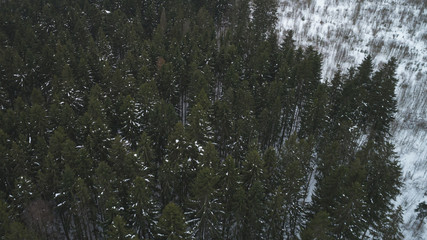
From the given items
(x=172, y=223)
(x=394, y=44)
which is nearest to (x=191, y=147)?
(x=172, y=223)

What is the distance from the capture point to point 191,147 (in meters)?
32.5

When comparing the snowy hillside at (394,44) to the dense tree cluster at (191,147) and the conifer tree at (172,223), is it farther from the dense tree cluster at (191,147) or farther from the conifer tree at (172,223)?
the conifer tree at (172,223)

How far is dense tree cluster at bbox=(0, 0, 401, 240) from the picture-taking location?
2789 cm

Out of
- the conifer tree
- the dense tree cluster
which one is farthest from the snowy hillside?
the conifer tree

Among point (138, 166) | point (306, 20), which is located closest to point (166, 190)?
point (138, 166)

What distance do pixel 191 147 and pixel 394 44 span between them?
2498 inches

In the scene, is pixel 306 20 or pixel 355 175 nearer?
pixel 355 175

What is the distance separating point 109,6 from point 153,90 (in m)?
48.9

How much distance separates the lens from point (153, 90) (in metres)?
42.2

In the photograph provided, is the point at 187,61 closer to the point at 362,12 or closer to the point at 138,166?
the point at 138,166

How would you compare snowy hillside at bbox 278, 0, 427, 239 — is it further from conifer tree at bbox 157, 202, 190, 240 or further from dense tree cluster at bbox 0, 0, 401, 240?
conifer tree at bbox 157, 202, 190, 240

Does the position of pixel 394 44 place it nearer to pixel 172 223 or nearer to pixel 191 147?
pixel 191 147

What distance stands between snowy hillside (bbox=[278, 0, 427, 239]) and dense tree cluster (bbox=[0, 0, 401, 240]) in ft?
27.9

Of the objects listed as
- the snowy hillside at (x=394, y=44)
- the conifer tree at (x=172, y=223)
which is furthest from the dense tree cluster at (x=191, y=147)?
the snowy hillside at (x=394, y=44)
